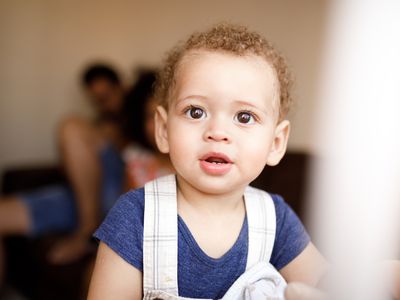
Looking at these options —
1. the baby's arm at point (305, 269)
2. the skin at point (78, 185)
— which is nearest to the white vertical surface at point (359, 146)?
the baby's arm at point (305, 269)

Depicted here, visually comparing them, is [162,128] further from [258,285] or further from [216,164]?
[258,285]

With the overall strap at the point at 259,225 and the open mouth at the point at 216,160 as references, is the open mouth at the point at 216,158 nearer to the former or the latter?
the open mouth at the point at 216,160

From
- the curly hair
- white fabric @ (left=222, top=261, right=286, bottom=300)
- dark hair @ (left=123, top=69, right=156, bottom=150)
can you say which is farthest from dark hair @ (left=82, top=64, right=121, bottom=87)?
white fabric @ (left=222, top=261, right=286, bottom=300)

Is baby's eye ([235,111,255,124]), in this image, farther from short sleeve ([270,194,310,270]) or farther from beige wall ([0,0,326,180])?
beige wall ([0,0,326,180])

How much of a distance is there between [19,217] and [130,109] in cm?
64

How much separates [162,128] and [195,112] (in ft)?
0.37

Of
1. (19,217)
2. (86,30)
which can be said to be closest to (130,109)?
(19,217)

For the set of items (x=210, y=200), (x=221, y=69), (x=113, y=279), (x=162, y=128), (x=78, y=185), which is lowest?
(x=78, y=185)

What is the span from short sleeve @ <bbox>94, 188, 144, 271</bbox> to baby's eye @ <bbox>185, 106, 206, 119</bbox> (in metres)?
0.15

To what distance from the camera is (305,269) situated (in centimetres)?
81

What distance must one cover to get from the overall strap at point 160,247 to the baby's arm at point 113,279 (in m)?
0.02

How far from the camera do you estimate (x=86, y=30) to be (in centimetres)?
267

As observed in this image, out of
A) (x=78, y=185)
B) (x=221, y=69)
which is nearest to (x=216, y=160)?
(x=221, y=69)

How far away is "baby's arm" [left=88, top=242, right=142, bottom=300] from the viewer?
2.30ft
